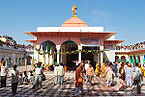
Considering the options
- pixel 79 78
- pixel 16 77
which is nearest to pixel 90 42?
pixel 79 78

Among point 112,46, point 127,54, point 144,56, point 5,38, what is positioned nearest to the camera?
point 112,46

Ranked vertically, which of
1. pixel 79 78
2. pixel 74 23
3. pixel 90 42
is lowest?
pixel 79 78

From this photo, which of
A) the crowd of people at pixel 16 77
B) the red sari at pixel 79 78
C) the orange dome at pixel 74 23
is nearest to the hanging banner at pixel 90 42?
the orange dome at pixel 74 23

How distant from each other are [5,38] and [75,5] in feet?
68.7

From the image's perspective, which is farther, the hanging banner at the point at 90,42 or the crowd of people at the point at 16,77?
the hanging banner at the point at 90,42

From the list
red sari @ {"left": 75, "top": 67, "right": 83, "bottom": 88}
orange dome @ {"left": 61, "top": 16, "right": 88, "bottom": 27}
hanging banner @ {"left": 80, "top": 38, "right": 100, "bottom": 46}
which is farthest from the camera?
orange dome @ {"left": 61, "top": 16, "right": 88, "bottom": 27}

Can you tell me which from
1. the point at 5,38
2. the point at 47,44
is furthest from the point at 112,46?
the point at 5,38

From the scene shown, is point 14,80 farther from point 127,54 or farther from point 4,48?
point 127,54

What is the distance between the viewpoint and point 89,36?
16.8 meters

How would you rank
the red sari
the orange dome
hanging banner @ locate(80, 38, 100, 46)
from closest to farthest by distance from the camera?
1. the red sari
2. hanging banner @ locate(80, 38, 100, 46)
3. the orange dome

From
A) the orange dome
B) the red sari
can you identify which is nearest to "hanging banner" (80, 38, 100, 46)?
the orange dome

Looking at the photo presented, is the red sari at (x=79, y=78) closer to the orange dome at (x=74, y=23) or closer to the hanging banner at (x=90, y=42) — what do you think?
the hanging banner at (x=90, y=42)

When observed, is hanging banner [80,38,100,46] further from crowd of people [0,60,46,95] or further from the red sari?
the red sari

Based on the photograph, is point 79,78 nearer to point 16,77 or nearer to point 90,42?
point 16,77
